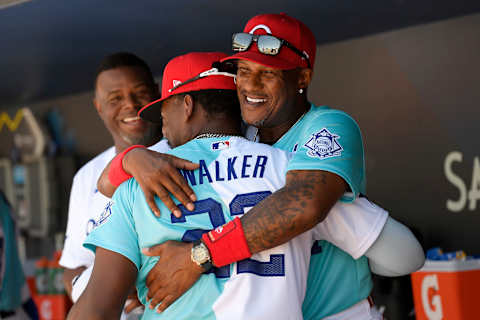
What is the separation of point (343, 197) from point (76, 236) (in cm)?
162

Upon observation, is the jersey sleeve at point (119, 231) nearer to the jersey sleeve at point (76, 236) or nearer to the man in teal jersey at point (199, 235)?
the man in teal jersey at point (199, 235)

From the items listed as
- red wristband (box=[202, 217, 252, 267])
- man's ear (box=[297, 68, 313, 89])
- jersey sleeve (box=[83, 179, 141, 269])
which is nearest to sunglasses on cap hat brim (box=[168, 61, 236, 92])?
man's ear (box=[297, 68, 313, 89])

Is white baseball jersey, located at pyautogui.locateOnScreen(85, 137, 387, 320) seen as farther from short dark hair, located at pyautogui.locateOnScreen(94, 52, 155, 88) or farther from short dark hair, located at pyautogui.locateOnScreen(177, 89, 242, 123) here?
short dark hair, located at pyautogui.locateOnScreen(94, 52, 155, 88)

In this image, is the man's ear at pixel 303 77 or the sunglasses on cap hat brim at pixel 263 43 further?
the man's ear at pixel 303 77

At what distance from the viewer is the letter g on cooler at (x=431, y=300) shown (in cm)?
394

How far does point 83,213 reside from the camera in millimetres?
3055

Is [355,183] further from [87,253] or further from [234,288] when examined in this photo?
[87,253]

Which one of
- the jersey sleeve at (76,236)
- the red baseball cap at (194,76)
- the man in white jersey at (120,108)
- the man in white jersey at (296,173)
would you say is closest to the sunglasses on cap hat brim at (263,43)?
the man in white jersey at (296,173)

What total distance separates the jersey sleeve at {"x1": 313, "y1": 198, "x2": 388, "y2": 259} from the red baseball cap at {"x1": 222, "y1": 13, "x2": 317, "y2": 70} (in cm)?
58

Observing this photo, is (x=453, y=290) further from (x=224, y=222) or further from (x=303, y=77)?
(x=224, y=222)

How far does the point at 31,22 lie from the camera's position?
4.15 metres

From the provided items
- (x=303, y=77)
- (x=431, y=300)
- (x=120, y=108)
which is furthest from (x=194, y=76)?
(x=431, y=300)

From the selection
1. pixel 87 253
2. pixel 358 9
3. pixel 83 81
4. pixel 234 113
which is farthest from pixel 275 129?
pixel 83 81

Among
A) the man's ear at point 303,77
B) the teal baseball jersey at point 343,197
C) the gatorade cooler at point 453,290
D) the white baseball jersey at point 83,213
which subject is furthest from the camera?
the gatorade cooler at point 453,290
